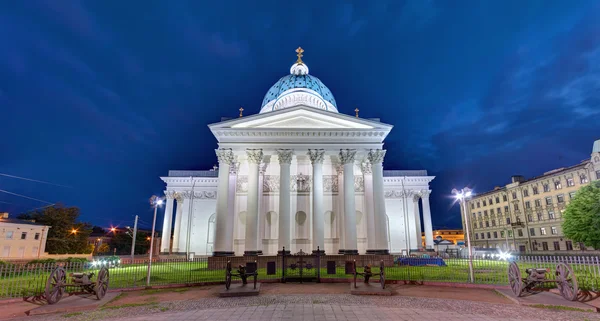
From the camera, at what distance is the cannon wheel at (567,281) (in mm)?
9625

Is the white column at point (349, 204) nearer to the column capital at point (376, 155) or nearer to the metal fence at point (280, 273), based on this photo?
the metal fence at point (280, 273)

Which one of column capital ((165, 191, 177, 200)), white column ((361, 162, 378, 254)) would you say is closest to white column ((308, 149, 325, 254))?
white column ((361, 162, 378, 254))

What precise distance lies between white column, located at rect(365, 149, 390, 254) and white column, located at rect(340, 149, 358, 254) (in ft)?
5.51

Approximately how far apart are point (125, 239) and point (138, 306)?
7174 centimetres

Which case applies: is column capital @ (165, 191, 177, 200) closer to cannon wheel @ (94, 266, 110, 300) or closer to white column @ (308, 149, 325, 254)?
white column @ (308, 149, 325, 254)

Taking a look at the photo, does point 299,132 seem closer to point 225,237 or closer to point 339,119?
point 339,119

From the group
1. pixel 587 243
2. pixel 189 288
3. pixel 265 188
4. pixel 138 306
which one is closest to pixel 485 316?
pixel 138 306

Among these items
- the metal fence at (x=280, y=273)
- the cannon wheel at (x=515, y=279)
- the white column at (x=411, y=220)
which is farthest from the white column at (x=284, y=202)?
the white column at (x=411, y=220)

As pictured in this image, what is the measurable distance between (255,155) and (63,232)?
36.7 meters

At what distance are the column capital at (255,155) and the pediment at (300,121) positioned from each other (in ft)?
7.16

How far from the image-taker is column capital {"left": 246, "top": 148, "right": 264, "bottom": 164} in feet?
A: 85.5

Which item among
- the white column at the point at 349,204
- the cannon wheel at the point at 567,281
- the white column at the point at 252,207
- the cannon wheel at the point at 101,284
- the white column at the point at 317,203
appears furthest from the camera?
the white column at the point at 349,204

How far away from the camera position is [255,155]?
26047 millimetres

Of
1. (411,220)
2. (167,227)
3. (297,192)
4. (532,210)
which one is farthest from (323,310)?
(532,210)
